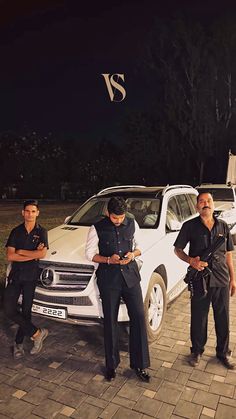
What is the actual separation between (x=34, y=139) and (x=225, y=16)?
26.8m

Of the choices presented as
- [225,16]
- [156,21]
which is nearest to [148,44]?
[156,21]

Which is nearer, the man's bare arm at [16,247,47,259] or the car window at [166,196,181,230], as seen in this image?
the man's bare arm at [16,247,47,259]

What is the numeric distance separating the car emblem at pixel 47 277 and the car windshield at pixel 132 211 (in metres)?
1.36

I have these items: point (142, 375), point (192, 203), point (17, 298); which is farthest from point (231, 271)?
point (192, 203)

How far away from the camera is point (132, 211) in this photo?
5.18 metres

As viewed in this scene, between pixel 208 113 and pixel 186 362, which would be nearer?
pixel 186 362

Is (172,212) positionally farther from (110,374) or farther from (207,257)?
(110,374)

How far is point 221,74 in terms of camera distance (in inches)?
818

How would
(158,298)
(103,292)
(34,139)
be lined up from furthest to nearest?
1. (34,139)
2. (158,298)
3. (103,292)

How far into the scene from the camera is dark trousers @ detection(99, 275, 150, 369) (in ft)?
10.5

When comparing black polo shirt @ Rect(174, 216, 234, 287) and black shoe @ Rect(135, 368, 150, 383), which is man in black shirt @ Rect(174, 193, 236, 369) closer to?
black polo shirt @ Rect(174, 216, 234, 287)

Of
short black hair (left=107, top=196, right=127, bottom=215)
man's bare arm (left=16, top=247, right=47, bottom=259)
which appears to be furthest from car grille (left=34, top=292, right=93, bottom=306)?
short black hair (left=107, top=196, right=127, bottom=215)

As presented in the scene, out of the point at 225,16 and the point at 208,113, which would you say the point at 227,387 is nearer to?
the point at 208,113

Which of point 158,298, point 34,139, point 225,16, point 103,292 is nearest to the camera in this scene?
point 103,292
